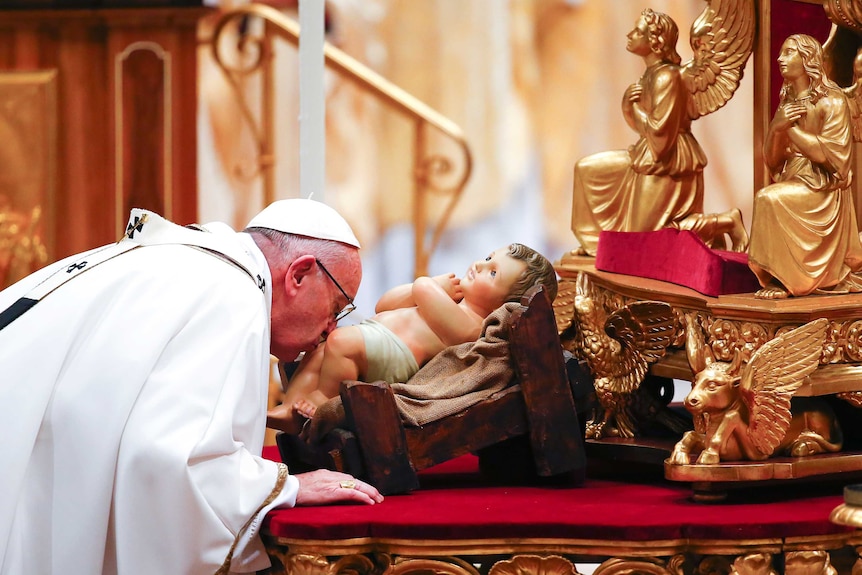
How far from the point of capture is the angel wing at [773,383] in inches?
104

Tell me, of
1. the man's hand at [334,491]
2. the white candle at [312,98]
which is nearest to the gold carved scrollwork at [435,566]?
the man's hand at [334,491]

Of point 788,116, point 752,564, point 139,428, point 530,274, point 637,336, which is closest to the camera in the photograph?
point 752,564

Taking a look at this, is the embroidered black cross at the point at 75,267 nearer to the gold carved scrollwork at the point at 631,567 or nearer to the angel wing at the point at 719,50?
the gold carved scrollwork at the point at 631,567

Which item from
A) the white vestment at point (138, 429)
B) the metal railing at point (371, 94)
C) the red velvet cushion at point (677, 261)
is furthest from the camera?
the metal railing at point (371, 94)

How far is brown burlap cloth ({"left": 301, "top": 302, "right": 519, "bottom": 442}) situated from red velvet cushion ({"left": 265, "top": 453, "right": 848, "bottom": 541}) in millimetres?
184

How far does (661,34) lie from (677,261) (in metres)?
0.68

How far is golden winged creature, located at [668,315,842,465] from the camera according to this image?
2633 millimetres

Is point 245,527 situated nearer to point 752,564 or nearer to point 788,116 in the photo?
point 752,564

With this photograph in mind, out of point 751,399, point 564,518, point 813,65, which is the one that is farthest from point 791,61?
point 564,518

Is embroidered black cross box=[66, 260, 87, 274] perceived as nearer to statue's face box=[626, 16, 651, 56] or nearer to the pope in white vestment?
the pope in white vestment

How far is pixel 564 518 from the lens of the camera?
8.16 ft

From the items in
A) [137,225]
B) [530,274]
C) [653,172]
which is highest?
[653,172]

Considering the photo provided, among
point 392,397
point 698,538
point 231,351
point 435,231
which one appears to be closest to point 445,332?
point 392,397

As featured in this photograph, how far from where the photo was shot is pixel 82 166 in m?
6.63
